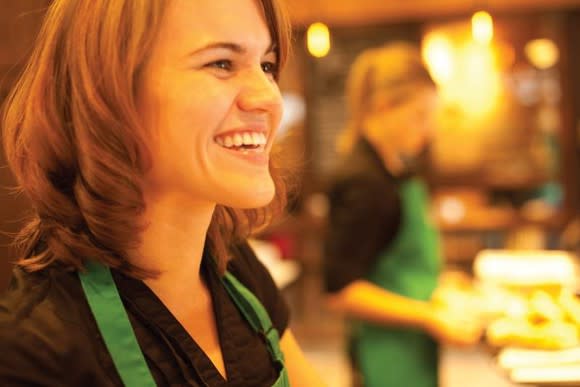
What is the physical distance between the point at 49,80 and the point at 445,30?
16.2 ft

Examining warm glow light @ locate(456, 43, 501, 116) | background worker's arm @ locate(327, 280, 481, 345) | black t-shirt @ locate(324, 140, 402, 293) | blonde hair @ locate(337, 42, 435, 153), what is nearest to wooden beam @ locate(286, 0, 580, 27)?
warm glow light @ locate(456, 43, 501, 116)

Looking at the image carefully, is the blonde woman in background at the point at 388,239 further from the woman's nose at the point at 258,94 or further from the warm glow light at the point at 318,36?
the warm glow light at the point at 318,36

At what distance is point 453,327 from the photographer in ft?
6.75

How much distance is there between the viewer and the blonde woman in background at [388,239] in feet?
6.89

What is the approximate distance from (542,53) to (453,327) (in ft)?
12.8

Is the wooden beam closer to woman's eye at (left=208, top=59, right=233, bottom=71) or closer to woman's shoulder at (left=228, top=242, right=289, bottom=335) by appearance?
woman's shoulder at (left=228, top=242, right=289, bottom=335)

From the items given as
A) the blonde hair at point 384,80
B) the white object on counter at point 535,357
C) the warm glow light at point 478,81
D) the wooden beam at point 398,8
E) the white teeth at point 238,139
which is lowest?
the white object on counter at point 535,357

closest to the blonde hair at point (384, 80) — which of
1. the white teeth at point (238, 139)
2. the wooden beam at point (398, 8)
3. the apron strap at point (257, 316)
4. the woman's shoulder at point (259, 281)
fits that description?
the woman's shoulder at point (259, 281)

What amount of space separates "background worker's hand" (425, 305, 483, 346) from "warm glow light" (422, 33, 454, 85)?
141 inches

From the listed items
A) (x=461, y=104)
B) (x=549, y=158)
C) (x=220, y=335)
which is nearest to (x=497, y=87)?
(x=461, y=104)

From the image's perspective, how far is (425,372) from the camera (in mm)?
2215

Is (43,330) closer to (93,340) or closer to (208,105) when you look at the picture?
(93,340)

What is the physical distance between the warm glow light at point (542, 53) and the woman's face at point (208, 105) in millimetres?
4871

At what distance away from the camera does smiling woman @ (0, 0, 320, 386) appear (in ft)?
2.71
